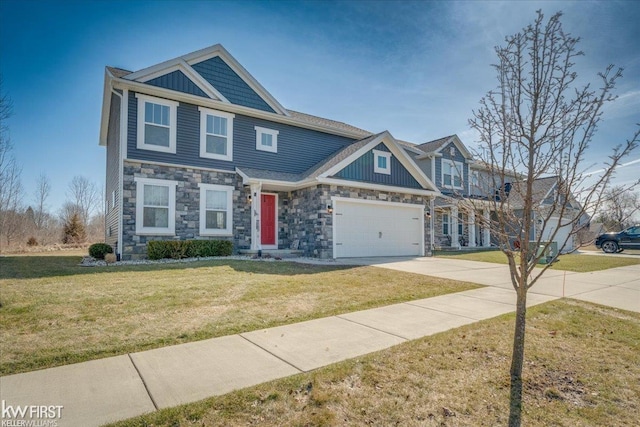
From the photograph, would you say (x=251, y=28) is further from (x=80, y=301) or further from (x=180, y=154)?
(x=80, y=301)

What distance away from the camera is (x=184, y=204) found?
1229 centimetres

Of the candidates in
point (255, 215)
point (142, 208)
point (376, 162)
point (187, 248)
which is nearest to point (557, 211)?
point (376, 162)

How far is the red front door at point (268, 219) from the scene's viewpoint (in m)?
14.1

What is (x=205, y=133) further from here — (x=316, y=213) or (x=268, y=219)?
(x=316, y=213)

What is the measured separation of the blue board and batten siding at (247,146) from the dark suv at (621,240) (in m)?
17.3

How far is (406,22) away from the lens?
27.3 feet

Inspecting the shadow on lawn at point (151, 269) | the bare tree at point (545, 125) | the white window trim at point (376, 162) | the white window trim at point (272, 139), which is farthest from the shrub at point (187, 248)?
the bare tree at point (545, 125)

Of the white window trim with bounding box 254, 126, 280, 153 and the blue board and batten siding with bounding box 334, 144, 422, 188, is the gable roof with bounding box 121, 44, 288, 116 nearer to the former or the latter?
the white window trim with bounding box 254, 126, 280, 153

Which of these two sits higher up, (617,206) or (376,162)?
(376,162)

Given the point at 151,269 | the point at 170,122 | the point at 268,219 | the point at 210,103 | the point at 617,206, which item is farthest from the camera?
the point at 268,219

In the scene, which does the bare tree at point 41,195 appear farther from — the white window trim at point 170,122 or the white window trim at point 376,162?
the white window trim at point 376,162

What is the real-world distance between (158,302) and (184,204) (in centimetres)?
747

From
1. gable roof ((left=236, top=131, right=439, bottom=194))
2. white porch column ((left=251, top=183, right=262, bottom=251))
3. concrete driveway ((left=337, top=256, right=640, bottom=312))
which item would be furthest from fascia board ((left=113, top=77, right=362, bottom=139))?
concrete driveway ((left=337, top=256, right=640, bottom=312))

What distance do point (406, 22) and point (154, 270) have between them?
901 cm
